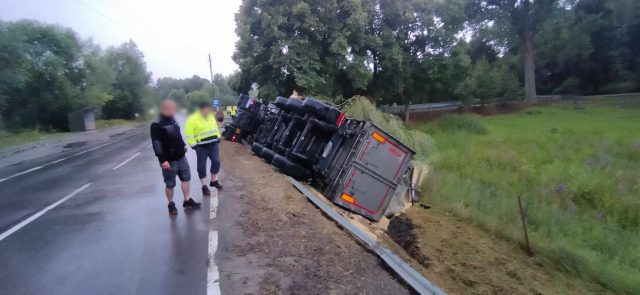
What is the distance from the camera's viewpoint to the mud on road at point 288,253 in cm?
383

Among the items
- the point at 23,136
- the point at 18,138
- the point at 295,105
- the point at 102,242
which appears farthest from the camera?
the point at 23,136

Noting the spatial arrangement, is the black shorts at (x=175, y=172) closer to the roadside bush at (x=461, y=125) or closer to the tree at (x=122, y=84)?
the roadside bush at (x=461, y=125)

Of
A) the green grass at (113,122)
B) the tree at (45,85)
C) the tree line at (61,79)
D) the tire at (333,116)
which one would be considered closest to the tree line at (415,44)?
the tree line at (61,79)

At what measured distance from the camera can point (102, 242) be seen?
5176 millimetres

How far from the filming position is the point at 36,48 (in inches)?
1261

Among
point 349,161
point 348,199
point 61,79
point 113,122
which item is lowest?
point 113,122

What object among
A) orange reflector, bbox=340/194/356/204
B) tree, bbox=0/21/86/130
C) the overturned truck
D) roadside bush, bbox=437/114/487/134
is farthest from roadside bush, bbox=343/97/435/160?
tree, bbox=0/21/86/130

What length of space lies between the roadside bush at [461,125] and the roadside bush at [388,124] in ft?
24.9

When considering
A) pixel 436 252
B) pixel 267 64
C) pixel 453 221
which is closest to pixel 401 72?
pixel 267 64

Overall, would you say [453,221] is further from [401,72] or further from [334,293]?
[401,72]

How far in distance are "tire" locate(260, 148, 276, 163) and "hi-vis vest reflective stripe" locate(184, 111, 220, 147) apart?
10.7ft

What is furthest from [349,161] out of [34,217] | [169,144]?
[34,217]

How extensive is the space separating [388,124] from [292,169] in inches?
263

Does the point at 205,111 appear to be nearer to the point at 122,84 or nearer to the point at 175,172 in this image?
the point at 175,172
